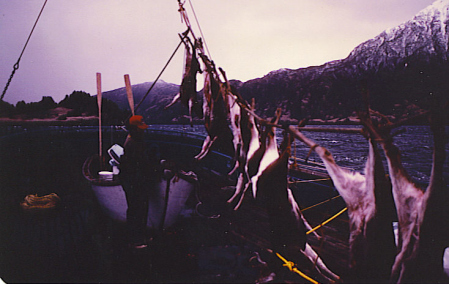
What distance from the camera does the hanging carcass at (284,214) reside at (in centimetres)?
151

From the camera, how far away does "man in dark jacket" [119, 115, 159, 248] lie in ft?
7.91

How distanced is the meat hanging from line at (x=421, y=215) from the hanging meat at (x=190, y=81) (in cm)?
161

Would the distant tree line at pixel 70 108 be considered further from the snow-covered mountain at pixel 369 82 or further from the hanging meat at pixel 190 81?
the hanging meat at pixel 190 81

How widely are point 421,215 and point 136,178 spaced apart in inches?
88.0

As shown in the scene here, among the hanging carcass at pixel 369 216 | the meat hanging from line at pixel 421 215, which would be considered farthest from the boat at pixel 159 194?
the meat hanging from line at pixel 421 215

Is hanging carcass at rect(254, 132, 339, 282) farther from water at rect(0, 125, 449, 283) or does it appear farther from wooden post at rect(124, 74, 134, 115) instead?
wooden post at rect(124, 74, 134, 115)

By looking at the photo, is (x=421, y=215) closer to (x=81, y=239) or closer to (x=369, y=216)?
(x=369, y=216)

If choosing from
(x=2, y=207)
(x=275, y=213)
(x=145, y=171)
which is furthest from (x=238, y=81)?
(x=2, y=207)

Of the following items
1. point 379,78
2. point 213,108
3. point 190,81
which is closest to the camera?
point 213,108

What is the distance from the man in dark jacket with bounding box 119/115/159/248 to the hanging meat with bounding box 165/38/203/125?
47cm

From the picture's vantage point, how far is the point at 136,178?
97.7 inches

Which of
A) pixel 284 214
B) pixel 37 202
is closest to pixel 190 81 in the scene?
pixel 284 214

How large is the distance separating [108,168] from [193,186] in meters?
1.40

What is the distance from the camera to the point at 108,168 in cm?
356
